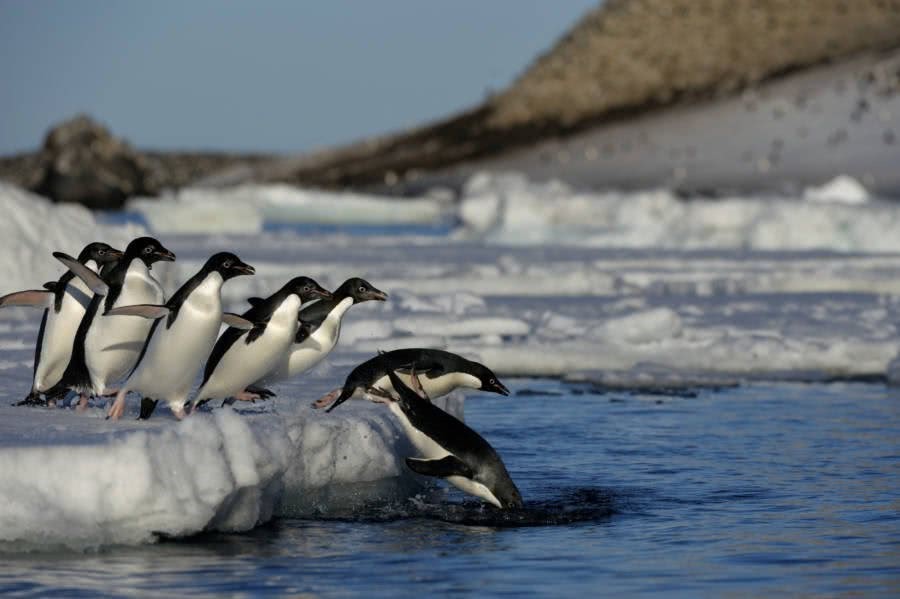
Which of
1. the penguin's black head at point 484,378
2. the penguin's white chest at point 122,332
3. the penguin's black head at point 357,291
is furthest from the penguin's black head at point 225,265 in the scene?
the penguin's black head at point 484,378

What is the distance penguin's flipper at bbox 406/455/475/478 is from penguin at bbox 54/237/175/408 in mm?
1580

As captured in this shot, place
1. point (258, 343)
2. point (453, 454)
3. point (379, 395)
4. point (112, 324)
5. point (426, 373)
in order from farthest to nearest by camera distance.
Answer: point (426, 373) < point (379, 395) < point (258, 343) < point (112, 324) < point (453, 454)

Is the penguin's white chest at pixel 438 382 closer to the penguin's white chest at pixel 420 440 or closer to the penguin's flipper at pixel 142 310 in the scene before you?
the penguin's white chest at pixel 420 440

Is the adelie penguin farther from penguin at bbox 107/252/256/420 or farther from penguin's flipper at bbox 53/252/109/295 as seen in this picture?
penguin at bbox 107/252/256/420

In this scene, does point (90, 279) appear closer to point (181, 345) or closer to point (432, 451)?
point (181, 345)

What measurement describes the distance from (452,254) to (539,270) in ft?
12.8

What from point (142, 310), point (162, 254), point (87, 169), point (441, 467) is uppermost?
point (87, 169)

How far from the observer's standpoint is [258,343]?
8.87 meters

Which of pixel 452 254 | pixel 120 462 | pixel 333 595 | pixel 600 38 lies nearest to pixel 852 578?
pixel 333 595

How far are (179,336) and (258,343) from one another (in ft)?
1.77

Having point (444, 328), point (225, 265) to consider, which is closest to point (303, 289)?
point (225, 265)

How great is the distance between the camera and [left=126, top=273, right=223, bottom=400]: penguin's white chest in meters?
8.46

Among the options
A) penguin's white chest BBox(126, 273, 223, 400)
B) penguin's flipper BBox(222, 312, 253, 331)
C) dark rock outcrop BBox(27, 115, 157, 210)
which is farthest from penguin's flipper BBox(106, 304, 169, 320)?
dark rock outcrop BBox(27, 115, 157, 210)

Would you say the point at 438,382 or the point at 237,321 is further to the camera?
the point at 438,382
